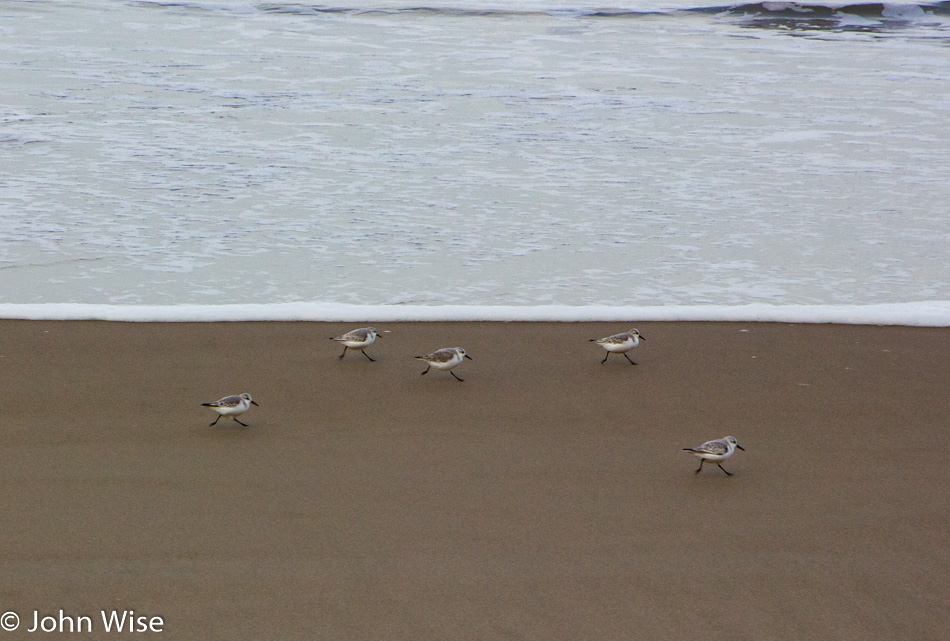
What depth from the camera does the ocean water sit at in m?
6.57

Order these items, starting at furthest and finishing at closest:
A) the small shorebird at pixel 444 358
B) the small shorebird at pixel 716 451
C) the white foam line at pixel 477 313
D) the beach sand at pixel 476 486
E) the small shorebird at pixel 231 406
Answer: the white foam line at pixel 477 313 < the small shorebird at pixel 444 358 < the small shorebird at pixel 231 406 < the small shorebird at pixel 716 451 < the beach sand at pixel 476 486

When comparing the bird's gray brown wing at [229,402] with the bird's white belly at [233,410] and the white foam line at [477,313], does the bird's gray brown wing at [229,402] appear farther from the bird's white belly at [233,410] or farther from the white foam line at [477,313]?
the white foam line at [477,313]

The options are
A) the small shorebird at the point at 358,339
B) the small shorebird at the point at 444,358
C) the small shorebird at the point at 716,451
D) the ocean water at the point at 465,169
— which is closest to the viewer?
the small shorebird at the point at 716,451

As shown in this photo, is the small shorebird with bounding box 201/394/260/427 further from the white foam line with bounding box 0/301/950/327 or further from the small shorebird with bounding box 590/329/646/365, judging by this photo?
the small shorebird with bounding box 590/329/646/365

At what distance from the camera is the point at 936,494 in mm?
3777

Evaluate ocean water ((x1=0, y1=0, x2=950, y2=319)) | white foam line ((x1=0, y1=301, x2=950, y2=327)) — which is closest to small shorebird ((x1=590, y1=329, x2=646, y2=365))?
white foam line ((x1=0, y1=301, x2=950, y2=327))

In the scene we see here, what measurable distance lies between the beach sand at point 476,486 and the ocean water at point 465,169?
1015 mm

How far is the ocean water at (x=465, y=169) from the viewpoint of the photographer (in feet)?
21.6

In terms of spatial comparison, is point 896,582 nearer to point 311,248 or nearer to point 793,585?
point 793,585

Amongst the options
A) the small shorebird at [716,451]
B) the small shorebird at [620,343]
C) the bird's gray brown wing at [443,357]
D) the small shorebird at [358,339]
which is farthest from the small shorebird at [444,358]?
the small shorebird at [716,451]

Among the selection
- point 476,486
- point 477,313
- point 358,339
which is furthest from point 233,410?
point 477,313

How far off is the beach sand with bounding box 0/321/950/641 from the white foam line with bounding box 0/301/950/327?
0.18 m

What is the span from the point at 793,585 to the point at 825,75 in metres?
12.9

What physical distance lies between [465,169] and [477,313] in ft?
13.5
